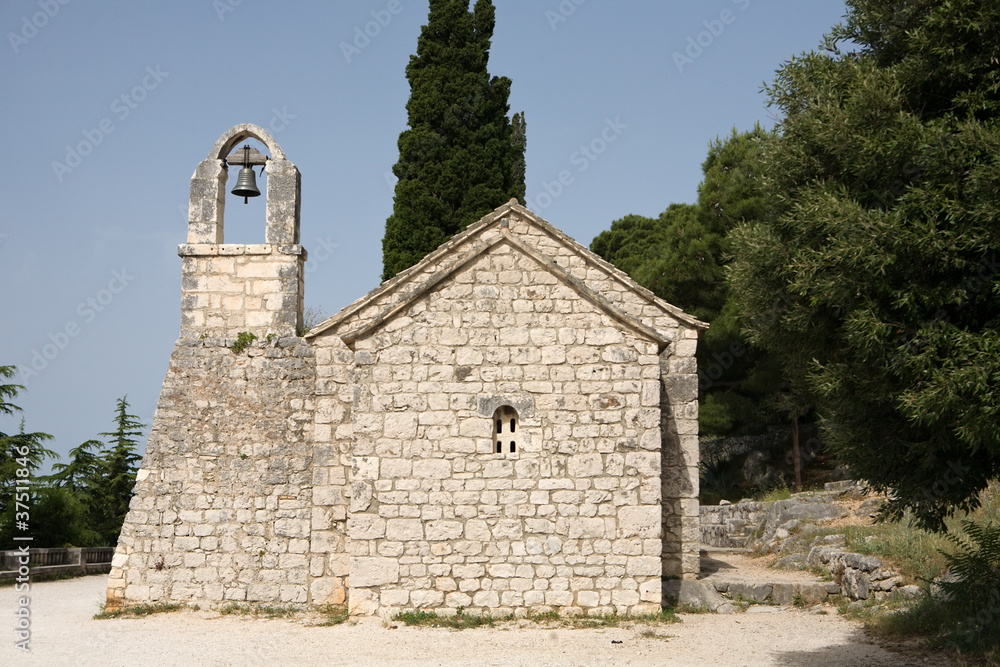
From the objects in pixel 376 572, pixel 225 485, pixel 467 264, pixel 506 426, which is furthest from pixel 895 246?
pixel 225 485

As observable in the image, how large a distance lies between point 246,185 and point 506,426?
5703 millimetres

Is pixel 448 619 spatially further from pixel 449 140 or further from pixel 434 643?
pixel 449 140

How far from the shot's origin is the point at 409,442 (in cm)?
1177

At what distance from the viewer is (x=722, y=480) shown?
2603cm

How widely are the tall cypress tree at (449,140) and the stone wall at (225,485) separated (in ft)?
31.6

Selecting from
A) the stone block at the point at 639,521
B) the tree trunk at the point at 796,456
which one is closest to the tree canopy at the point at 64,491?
the stone block at the point at 639,521

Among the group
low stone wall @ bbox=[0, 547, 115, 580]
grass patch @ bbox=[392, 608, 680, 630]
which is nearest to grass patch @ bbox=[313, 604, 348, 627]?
grass patch @ bbox=[392, 608, 680, 630]

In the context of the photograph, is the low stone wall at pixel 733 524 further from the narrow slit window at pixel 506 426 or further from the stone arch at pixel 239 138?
the stone arch at pixel 239 138

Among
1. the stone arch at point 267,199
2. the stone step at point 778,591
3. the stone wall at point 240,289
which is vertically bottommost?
the stone step at point 778,591

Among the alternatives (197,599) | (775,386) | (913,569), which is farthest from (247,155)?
(775,386)

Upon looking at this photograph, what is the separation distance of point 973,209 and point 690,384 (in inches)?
278

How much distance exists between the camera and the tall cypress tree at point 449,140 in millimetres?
22516

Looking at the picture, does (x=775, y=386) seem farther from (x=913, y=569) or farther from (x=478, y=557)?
(x=478, y=557)

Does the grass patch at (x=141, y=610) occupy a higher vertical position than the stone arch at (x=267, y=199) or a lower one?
lower
